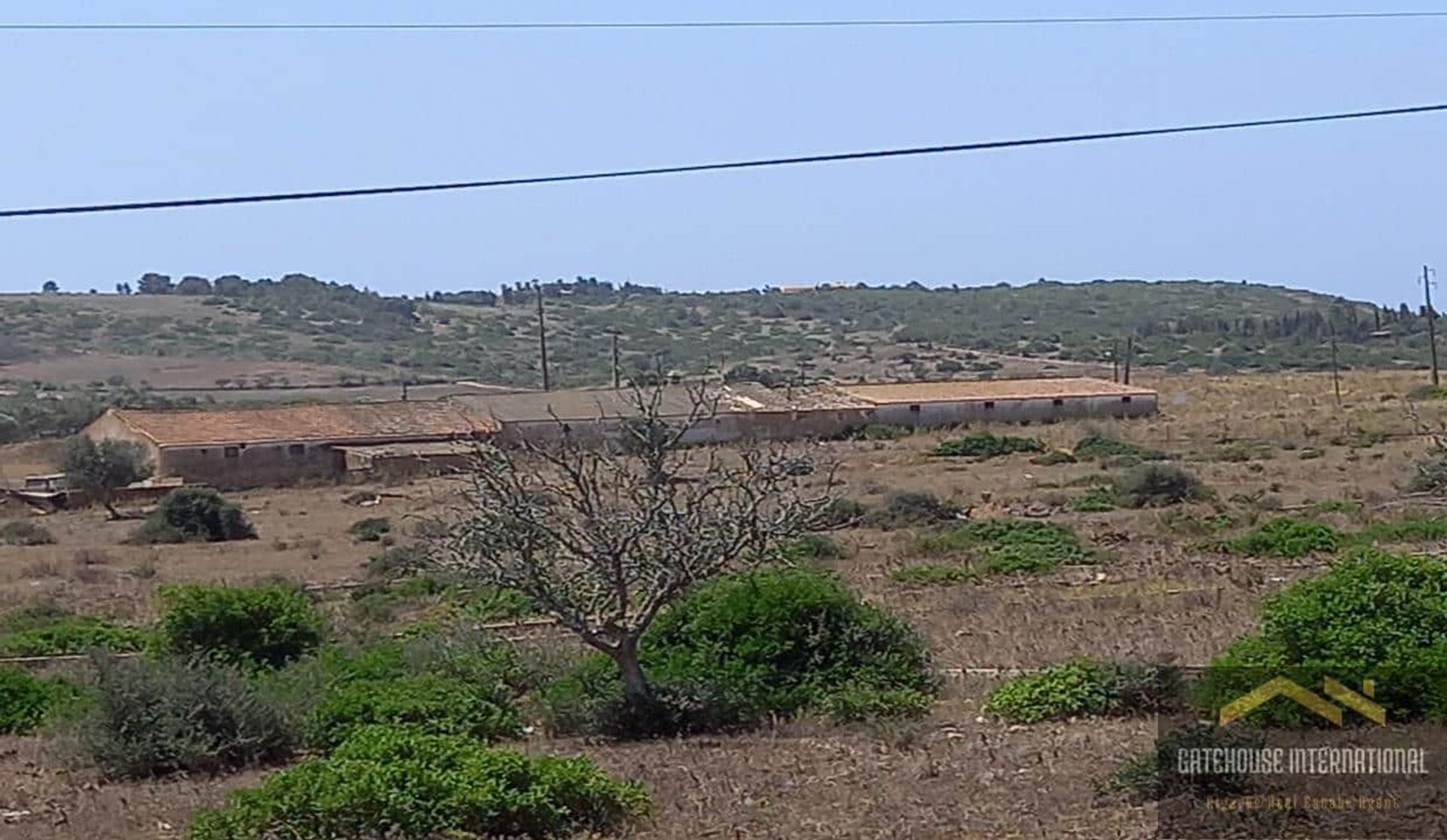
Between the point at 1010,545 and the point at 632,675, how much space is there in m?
17.8

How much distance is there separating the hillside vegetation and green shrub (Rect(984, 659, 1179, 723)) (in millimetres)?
93479

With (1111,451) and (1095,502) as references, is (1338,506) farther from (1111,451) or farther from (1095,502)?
(1111,451)

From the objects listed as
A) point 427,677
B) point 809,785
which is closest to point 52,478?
point 427,677

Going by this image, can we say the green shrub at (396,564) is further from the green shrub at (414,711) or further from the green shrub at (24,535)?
the green shrub at (414,711)

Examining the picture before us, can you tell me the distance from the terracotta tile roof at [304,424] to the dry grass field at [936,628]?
7.24 m

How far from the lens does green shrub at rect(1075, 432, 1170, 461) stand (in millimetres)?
58844

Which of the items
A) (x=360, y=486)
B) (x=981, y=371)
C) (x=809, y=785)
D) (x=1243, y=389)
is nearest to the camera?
(x=809, y=785)

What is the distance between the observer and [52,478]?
63.4 metres

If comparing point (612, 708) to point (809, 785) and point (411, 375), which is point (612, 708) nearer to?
point (809, 785)

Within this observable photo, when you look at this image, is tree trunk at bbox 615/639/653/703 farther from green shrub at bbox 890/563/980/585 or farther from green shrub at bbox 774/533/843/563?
green shrub at bbox 774/533/843/563

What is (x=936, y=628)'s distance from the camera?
21016mm

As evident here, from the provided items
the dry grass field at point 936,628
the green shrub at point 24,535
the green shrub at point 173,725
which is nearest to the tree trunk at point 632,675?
the dry grass field at point 936,628

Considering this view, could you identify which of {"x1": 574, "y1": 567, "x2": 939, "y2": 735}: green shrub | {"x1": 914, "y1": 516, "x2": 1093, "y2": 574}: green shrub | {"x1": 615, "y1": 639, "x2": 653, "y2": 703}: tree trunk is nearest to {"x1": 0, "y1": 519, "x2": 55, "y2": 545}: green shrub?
{"x1": 914, "y1": 516, "x2": 1093, "y2": 574}: green shrub

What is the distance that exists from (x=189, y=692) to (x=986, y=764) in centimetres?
609
